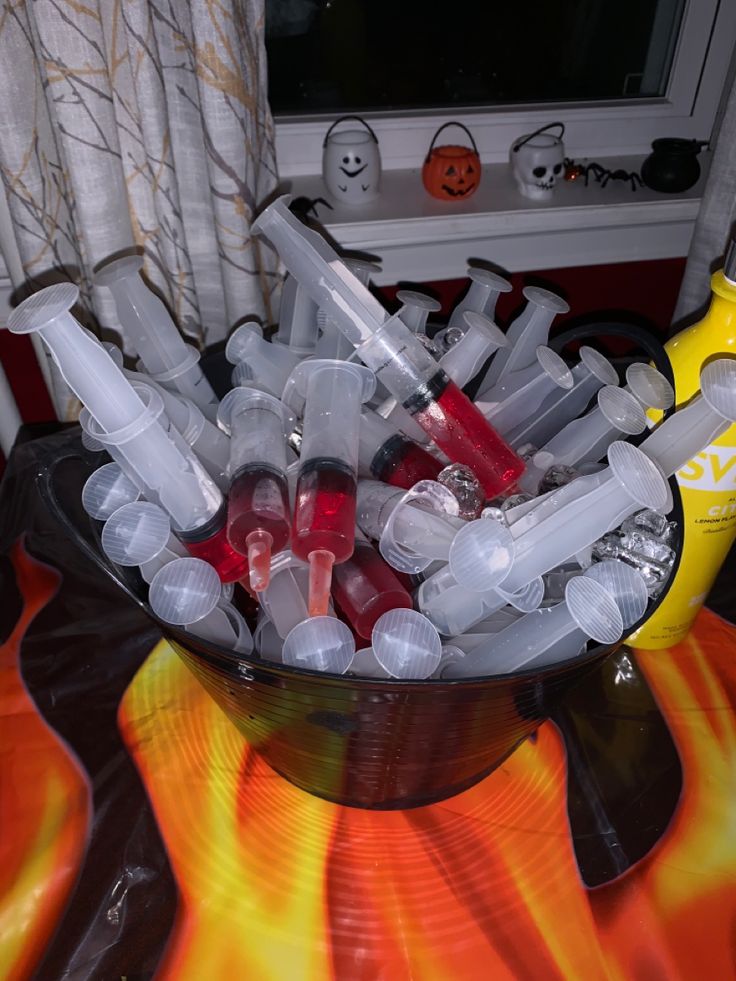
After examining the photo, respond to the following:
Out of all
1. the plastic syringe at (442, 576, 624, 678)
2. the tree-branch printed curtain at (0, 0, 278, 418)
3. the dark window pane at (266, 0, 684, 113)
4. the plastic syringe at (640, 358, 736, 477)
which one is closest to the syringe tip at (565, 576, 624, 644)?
the plastic syringe at (442, 576, 624, 678)

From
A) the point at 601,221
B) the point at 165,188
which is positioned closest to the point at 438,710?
the point at 165,188

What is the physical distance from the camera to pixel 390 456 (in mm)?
559

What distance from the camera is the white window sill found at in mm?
1100

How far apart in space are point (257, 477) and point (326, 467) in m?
0.05

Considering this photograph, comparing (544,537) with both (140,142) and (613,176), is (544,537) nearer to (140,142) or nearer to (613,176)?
(140,142)

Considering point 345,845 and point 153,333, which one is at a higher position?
point 153,333

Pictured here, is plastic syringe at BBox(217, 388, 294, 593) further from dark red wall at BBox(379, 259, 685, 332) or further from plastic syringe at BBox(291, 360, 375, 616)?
dark red wall at BBox(379, 259, 685, 332)

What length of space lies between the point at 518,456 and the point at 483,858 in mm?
288

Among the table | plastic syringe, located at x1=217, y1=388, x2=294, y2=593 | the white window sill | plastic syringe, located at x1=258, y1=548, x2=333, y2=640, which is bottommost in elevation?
the table

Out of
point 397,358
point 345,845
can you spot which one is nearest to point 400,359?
point 397,358

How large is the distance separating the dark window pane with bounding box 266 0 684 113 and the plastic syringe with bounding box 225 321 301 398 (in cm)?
76

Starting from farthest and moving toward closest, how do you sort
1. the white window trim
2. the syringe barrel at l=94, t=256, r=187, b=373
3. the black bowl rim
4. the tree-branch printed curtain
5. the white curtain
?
the white window trim → the white curtain → the tree-branch printed curtain → the syringe barrel at l=94, t=256, r=187, b=373 → the black bowl rim

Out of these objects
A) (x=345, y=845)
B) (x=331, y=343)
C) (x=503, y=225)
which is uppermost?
(x=331, y=343)

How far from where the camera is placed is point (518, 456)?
1.79 ft
